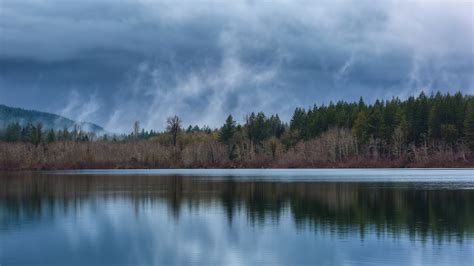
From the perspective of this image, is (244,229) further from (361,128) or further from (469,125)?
(361,128)

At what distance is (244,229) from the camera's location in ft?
132

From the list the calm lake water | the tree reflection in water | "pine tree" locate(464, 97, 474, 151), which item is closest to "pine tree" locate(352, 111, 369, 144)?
"pine tree" locate(464, 97, 474, 151)

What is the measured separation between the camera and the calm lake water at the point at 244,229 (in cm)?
3036

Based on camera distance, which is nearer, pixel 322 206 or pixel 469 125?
pixel 322 206

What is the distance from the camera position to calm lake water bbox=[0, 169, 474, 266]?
99.6 ft

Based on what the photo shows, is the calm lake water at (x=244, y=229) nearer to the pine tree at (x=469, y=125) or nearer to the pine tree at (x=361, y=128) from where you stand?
the pine tree at (x=469, y=125)

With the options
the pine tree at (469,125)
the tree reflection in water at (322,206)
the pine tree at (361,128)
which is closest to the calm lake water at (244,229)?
the tree reflection in water at (322,206)

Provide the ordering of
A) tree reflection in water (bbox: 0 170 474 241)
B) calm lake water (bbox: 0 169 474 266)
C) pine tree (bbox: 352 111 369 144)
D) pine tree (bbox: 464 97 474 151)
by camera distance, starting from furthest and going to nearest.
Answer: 1. pine tree (bbox: 352 111 369 144)
2. pine tree (bbox: 464 97 474 151)
3. tree reflection in water (bbox: 0 170 474 241)
4. calm lake water (bbox: 0 169 474 266)

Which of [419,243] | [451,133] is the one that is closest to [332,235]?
[419,243]

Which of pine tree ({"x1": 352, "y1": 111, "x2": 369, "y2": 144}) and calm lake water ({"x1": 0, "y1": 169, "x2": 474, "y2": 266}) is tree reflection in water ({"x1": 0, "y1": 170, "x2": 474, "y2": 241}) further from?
pine tree ({"x1": 352, "y1": 111, "x2": 369, "y2": 144})

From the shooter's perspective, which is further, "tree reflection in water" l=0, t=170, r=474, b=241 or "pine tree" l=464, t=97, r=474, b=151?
"pine tree" l=464, t=97, r=474, b=151

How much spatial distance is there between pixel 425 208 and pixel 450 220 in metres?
7.81

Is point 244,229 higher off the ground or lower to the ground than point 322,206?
lower

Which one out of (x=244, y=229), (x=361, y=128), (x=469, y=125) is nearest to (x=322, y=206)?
(x=244, y=229)
